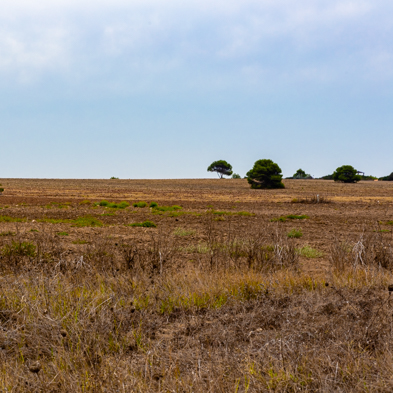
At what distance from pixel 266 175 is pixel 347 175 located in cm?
2399

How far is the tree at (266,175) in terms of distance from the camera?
6094 cm

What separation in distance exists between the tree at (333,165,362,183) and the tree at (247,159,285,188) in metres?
21.5

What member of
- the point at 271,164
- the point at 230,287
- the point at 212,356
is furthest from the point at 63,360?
the point at 271,164

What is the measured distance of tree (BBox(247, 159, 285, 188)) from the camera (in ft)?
200

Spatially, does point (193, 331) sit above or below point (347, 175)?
below

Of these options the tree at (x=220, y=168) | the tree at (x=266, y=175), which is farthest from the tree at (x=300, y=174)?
the tree at (x=266, y=175)

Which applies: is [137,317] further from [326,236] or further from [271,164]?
[271,164]

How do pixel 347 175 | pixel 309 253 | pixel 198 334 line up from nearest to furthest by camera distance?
pixel 198 334
pixel 309 253
pixel 347 175

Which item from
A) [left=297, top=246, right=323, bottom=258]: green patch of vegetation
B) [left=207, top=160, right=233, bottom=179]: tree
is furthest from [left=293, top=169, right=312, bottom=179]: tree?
[left=297, top=246, right=323, bottom=258]: green patch of vegetation

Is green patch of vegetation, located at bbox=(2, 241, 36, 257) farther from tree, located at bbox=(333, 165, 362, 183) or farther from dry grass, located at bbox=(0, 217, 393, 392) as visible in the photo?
tree, located at bbox=(333, 165, 362, 183)

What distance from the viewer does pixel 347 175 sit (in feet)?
251

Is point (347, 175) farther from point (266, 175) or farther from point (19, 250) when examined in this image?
point (19, 250)

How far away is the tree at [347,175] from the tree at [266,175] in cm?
2151

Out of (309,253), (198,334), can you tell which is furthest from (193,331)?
→ (309,253)
